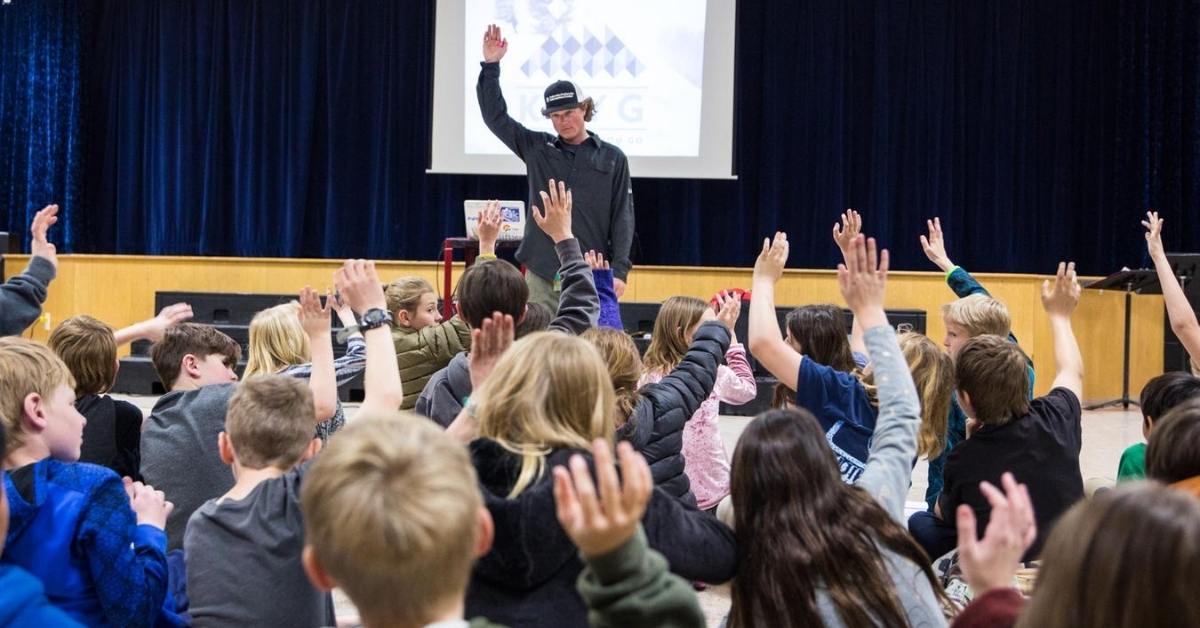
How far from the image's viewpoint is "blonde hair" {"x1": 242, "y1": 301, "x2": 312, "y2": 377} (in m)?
3.34

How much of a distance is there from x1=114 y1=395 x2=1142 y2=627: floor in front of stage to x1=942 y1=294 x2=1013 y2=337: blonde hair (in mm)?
699

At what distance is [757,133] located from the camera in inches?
390

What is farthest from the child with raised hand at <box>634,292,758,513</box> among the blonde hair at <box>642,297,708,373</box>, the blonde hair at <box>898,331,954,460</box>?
the blonde hair at <box>898,331,954,460</box>

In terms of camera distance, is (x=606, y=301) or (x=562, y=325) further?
(x=606, y=301)

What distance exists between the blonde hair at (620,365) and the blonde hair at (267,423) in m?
0.71

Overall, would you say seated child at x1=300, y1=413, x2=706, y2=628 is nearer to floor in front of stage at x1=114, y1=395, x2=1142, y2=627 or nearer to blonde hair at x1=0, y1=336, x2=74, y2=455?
blonde hair at x1=0, y1=336, x2=74, y2=455

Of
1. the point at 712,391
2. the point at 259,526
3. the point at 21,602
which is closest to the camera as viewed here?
the point at 21,602

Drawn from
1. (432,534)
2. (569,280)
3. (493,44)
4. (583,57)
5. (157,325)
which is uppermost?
(583,57)

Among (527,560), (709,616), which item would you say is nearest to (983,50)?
(709,616)

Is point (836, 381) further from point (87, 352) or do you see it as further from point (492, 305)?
point (87, 352)

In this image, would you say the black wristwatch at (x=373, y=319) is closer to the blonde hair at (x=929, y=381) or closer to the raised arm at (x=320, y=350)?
the raised arm at (x=320, y=350)

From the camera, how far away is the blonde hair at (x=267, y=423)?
2.15 metres

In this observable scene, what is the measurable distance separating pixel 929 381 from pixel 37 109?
8879 millimetres

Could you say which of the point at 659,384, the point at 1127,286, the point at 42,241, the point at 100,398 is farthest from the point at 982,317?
the point at 1127,286
